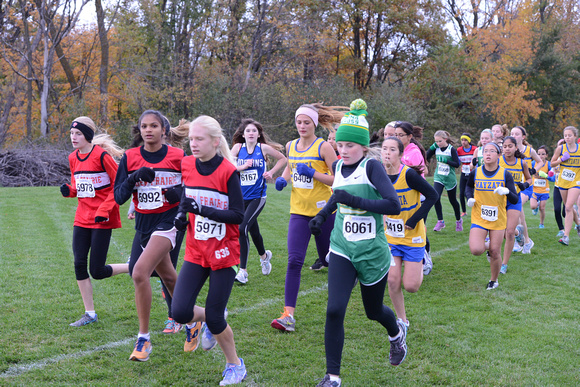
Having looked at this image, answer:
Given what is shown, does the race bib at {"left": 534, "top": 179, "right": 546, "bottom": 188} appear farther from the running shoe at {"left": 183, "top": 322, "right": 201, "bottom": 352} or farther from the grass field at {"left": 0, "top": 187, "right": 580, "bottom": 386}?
the running shoe at {"left": 183, "top": 322, "right": 201, "bottom": 352}

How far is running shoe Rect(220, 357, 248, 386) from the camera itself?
397cm

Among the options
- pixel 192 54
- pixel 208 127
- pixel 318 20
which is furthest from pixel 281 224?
pixel 318 20

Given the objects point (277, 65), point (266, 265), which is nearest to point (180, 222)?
point (266, 265)

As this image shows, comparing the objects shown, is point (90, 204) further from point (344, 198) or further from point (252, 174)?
point (344, 198)

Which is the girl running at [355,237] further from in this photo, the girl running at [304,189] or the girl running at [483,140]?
the girl running at [483,140]

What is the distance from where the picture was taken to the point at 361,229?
3.87 metres

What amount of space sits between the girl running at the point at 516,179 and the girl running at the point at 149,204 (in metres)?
4.58

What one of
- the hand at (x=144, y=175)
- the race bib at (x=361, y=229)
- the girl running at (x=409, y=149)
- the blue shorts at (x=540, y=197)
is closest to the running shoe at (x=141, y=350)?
the hand at (x=144, y=175)

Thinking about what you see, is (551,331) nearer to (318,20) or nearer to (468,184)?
(468,184)

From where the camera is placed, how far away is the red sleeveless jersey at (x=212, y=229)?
12.9 feet

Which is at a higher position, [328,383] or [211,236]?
[211,236]

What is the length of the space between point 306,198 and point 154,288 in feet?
8.04

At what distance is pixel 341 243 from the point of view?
3912 mm

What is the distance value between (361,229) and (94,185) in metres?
2.82
